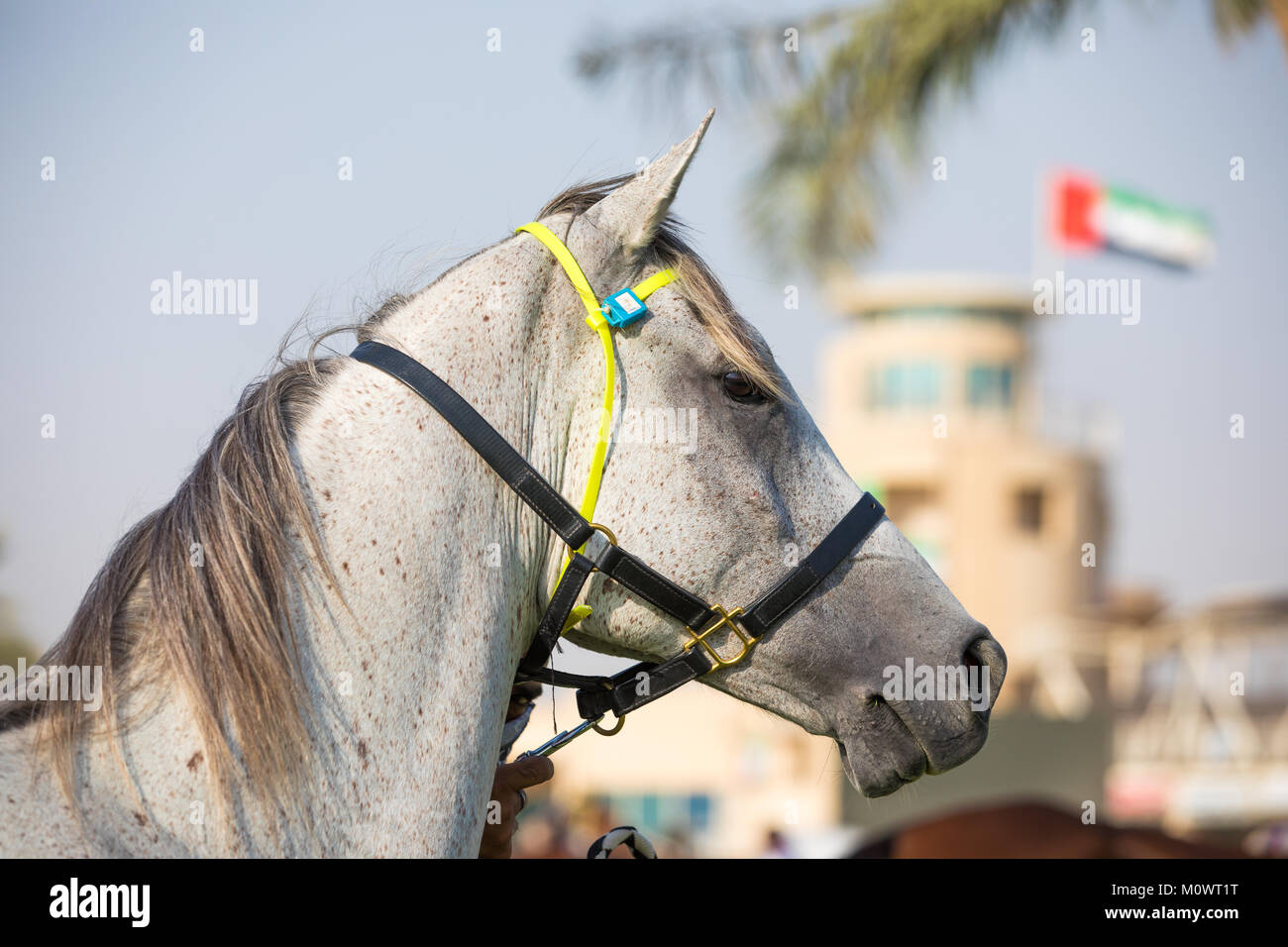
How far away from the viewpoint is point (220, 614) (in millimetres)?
1923

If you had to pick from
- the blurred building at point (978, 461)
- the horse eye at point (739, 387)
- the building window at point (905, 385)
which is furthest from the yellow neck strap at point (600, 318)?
the building window at point (905, 385)

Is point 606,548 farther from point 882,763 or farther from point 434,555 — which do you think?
point 882,763

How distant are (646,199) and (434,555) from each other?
2.62ft

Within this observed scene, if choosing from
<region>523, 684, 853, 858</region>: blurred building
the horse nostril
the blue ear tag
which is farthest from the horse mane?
<region>523, 684, 853, 858</region>: blurred building

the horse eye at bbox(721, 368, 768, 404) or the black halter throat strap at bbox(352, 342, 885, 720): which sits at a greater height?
the horse eye at bbox(721, 368, 768, 404)

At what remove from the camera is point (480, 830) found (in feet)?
6.77

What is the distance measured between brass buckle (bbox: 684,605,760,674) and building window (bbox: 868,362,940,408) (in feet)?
160

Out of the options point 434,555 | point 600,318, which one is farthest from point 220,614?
point 600,318

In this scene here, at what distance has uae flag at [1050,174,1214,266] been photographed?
4241cm

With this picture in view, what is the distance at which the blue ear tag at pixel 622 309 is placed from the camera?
88.0 inches

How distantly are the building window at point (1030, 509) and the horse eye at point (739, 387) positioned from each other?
4764 cm

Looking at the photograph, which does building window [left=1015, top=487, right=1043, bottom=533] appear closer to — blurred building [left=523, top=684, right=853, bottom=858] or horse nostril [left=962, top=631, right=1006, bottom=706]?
blurred building [left=523, top=684, right=853, bottom=858]

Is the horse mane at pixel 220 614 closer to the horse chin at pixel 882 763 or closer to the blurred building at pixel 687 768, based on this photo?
the horse chin at pixel 882 763
